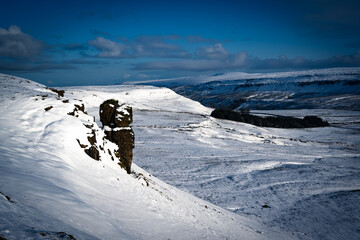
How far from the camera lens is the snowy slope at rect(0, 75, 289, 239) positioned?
18.7 feet

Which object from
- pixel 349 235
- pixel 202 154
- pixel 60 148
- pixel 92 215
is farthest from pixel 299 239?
pixel 202 154

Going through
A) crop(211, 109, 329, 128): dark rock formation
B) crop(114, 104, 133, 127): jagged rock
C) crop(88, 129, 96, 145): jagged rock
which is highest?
crop(114, 104, 133, 127): jagged rock

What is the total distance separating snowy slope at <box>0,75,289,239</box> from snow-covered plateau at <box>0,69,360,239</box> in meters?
0.05

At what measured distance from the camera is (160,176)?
2538 centimetres

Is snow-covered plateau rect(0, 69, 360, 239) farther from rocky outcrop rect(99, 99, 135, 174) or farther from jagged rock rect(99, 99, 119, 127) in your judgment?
rocky outcrop rect(99, 99, 135, 174)

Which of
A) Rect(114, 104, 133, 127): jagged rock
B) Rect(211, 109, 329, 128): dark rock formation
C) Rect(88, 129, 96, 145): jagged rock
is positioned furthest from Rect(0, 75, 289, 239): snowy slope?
Rect(211, 109, 329, 128): dark rock formation

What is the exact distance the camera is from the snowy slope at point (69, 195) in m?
5.71

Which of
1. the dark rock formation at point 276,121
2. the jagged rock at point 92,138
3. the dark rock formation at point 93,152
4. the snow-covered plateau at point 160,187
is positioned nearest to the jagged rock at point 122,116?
the snow-covered plateau at point 160,187

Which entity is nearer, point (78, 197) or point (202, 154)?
point (78, 197)

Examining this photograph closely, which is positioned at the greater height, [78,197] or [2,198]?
[2,198]

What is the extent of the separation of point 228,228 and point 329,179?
868 inches

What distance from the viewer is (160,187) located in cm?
1673

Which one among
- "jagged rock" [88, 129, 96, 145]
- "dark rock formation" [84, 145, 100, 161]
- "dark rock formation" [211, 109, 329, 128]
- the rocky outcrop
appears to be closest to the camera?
"dark rock formation" [84, 145, 100, 161]

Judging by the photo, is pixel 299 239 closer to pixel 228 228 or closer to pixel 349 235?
pixel 349 235
